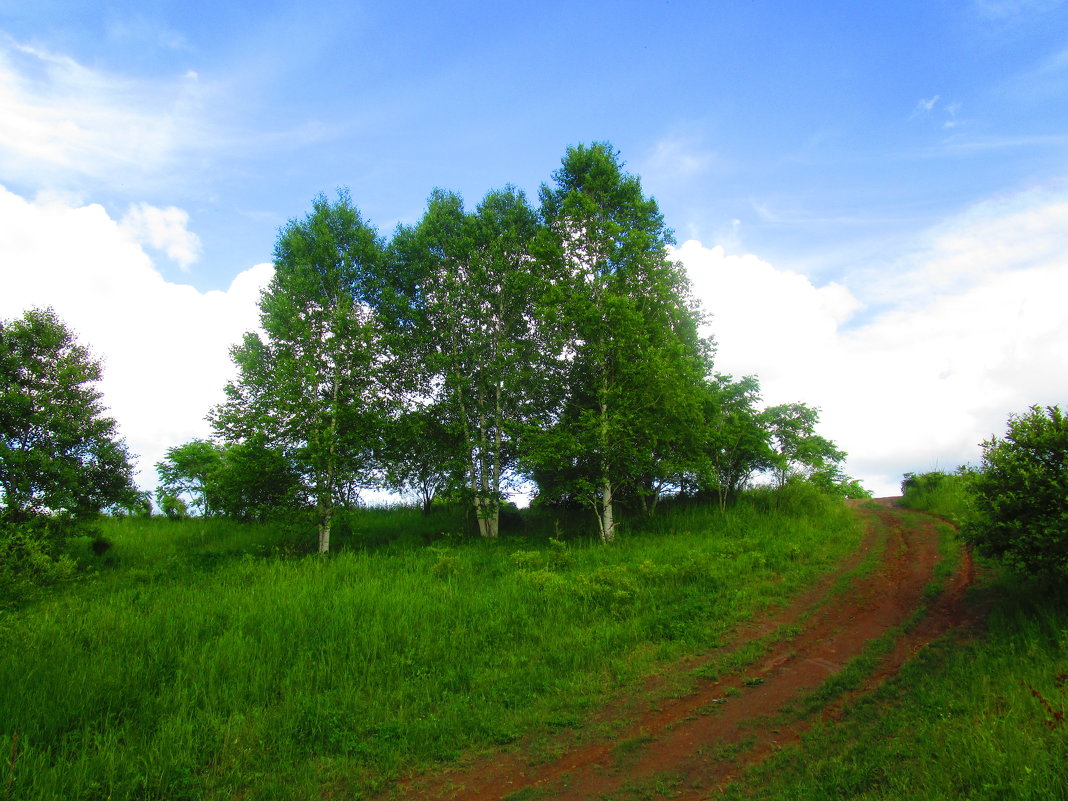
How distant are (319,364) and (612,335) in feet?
36.5

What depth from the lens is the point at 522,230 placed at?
24.6 m

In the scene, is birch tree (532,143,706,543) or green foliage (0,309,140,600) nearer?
green foliage (0,309,140,600)

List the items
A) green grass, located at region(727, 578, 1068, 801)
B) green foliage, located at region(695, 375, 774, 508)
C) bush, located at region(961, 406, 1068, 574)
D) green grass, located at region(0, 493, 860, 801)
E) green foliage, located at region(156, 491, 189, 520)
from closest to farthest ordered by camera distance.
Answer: green grass, located at region(727, 578, 1068, 801) < green grass, located at region(0, 493, 860, 801) < bush, located at region(961, 406, 1068, 574) < green foliage, located at region(695, 375, 774, 508) < green foliage, located at region(156, 491, 189, 520)

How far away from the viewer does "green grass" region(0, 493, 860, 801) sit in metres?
6.92

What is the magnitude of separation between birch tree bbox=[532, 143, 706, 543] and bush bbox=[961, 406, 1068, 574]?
916 cm

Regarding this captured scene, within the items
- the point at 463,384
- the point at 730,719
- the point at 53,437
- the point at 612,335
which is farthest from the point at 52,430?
the point at 730,719

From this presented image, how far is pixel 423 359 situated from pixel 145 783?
17795 mm

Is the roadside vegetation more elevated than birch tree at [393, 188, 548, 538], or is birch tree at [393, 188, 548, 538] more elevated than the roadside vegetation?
birch tree at [393, 188, 548, 538]

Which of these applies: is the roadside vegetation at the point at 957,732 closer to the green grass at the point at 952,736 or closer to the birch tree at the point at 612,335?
the green grass at the point at 952,736

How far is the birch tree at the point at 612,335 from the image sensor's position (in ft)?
62.4

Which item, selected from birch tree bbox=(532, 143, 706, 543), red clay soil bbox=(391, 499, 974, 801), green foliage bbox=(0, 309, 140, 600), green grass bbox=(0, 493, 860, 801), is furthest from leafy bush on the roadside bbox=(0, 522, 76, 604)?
birch tree bbox=(532, 143, 706, 543)

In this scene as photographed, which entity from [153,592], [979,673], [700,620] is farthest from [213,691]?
[979,673]

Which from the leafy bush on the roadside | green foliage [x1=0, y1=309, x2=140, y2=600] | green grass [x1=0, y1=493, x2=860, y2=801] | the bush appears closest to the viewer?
green grass [x1=0, y1=493, x2=860, y2=801]

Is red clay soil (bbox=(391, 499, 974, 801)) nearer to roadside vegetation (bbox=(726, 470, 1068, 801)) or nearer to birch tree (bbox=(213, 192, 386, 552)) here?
roadside vegetation (bbox=(726, 470, 1068, 801))
